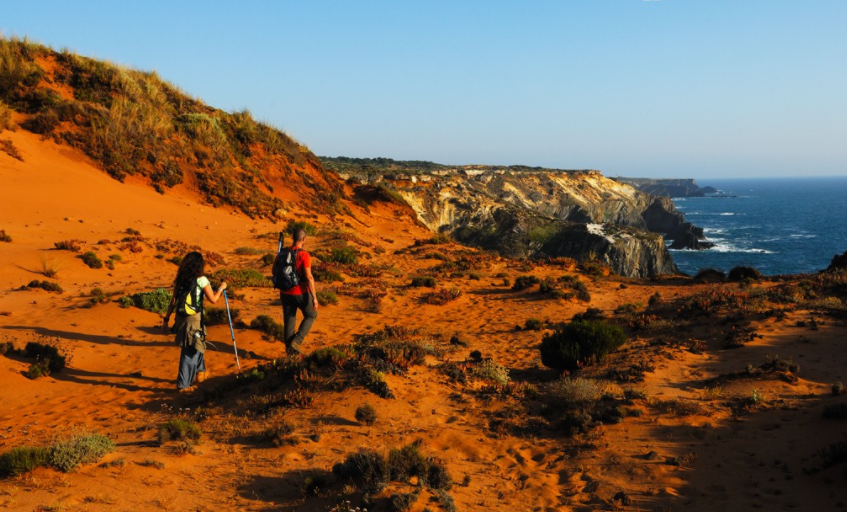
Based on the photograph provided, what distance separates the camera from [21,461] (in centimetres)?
579

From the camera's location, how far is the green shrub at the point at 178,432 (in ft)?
22.6

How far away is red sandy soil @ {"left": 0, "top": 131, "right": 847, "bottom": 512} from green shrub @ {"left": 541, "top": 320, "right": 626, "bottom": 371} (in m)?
0.57

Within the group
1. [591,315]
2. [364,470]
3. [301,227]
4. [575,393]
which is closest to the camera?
[364,470]

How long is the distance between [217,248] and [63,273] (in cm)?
659

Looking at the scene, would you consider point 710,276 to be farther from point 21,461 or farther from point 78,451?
point 21,461

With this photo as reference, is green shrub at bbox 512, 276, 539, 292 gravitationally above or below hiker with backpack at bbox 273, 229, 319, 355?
below

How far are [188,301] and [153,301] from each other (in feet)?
18.4

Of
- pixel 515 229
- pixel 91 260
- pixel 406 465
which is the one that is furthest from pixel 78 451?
pixel 515 229

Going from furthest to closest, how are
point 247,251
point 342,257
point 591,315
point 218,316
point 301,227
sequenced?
point 301,227 → point 342,257 → point 247,251 → point 591,315 → point 218,316

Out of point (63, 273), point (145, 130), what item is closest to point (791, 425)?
point (63, 273)

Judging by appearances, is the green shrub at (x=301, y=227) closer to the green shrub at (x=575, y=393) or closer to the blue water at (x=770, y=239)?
the green shrub at (x=575, y=393)

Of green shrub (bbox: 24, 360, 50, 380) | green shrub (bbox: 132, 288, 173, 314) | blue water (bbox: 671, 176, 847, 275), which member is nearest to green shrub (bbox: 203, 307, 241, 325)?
green shrub (bbox: 132, 288, 173, 314)

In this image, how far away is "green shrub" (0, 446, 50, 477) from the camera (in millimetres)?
5770

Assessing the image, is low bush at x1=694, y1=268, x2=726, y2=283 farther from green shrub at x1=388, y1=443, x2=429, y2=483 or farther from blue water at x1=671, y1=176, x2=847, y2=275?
blue water at x1=671, y1=176, x2=847, y2=275
